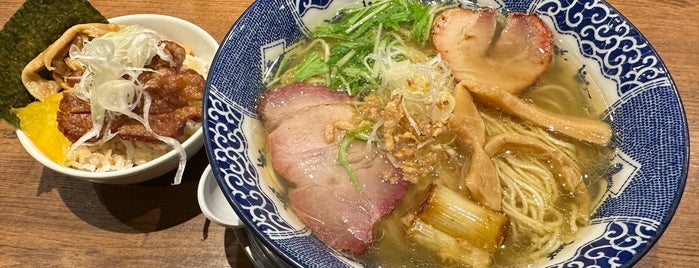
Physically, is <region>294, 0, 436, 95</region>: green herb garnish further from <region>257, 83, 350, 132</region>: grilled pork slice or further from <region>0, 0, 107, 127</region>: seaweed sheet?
<region>0, 0, 107, 127</region>: seaweed sheet

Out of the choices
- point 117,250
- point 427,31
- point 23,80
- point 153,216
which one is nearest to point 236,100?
point 153,216

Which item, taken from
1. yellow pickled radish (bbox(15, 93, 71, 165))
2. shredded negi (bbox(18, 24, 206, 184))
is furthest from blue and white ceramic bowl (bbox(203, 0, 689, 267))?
yellow pickled radish (bbox(15, 93, 71, 165))

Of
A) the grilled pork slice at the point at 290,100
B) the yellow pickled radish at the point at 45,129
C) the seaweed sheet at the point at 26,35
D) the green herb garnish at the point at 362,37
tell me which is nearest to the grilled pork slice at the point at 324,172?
the grilled pork slice at the point at 290,100

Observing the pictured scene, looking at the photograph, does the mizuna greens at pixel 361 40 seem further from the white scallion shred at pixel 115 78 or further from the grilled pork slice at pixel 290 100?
the white scallion shred at pixel 115 78

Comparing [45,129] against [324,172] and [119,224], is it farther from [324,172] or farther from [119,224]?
[324,172]

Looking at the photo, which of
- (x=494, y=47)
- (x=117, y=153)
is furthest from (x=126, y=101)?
(x=494, y=47)

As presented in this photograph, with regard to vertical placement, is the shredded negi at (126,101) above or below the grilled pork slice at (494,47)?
below

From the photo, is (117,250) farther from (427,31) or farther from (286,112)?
(427,31)
